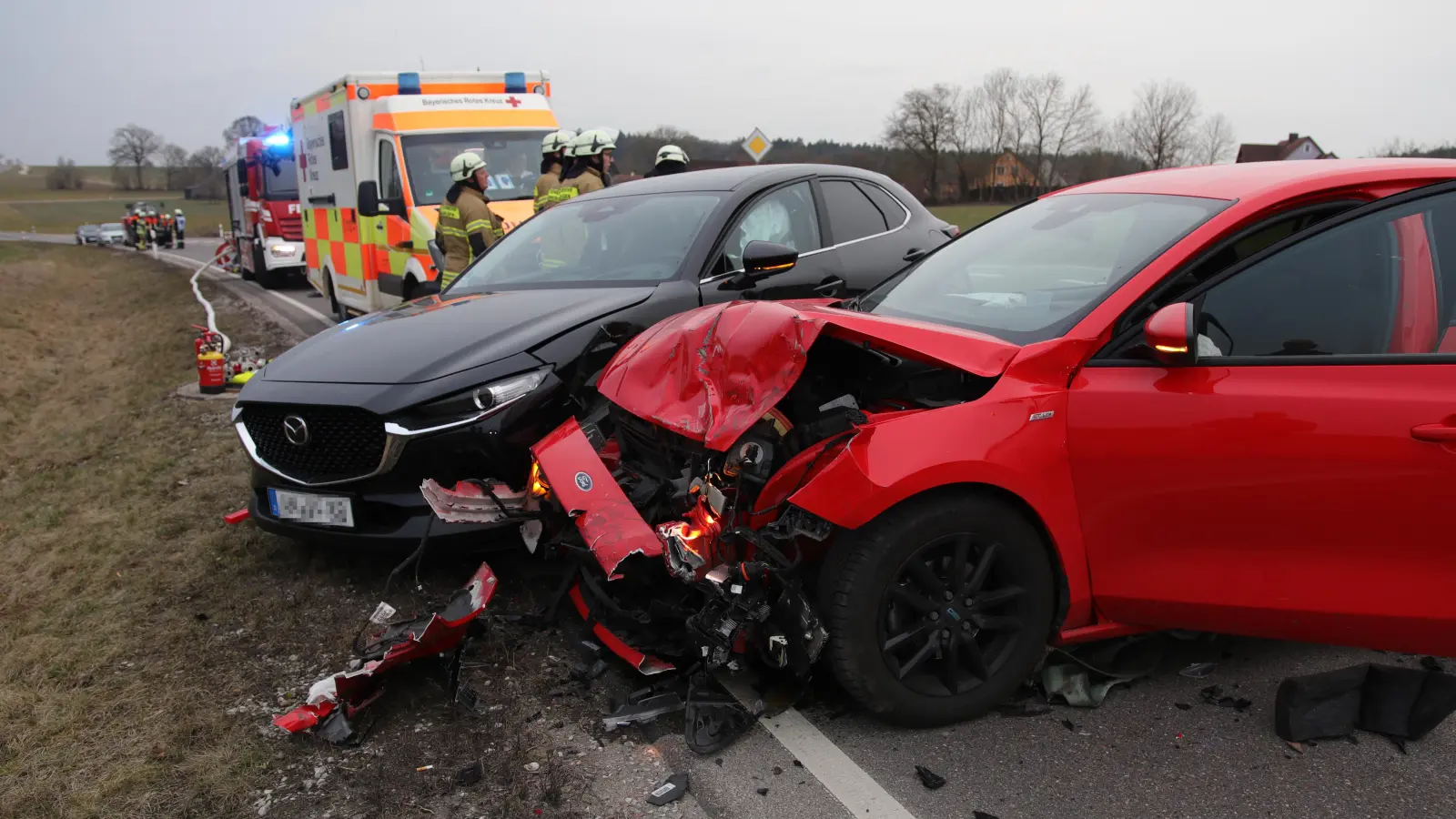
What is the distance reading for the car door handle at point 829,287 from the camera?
16.0ft

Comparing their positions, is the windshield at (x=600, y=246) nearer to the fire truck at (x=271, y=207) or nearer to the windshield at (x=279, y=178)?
the fire truck at (x=271, y=207)

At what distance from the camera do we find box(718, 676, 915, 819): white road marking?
2.54m

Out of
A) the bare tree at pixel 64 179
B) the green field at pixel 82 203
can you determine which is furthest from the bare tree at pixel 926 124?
the bare tree at pixel 64 179

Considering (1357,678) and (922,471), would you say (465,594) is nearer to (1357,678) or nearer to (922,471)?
(922,471)

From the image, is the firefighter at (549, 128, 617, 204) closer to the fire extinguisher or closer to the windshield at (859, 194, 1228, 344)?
the fire extinguisher

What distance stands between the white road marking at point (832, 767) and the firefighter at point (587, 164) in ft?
18.5

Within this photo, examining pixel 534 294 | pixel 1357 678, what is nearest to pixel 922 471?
pixel 1357 678

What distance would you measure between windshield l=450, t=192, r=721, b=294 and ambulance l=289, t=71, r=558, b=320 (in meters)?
3.42

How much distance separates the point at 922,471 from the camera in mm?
2641

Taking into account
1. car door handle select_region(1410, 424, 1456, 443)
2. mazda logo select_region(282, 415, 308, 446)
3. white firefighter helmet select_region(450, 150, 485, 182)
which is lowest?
mazda logo select_region(282, 415, 308, 446)

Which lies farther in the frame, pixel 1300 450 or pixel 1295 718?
pixel 1295 718

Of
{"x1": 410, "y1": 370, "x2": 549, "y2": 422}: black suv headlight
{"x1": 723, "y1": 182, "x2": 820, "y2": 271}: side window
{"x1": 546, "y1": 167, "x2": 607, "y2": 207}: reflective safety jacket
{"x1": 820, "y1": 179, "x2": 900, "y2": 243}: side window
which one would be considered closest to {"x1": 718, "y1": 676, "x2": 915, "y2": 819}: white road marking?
{"x1": 410, "y1": 370, "x2": 549, "y2": 422}: black suv headlight

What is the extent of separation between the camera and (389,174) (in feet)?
32.5

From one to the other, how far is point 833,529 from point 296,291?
58.2ft
